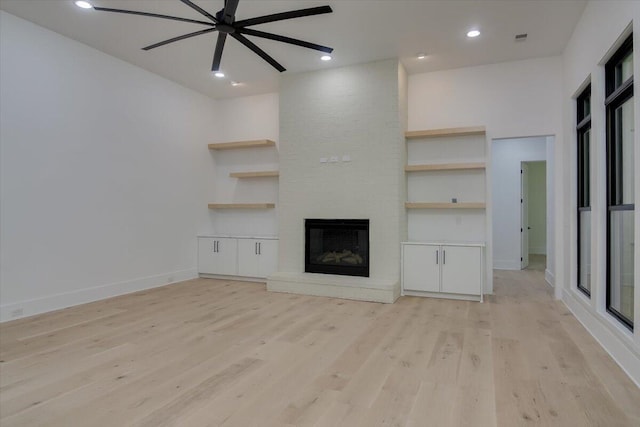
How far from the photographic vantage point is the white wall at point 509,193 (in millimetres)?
7773

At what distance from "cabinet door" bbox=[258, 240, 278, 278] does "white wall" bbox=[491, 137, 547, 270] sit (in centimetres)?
483

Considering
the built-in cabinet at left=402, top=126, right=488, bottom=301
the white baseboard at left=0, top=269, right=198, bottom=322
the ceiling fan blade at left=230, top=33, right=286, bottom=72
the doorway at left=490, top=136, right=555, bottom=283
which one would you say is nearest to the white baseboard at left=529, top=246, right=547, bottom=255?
the doorway at left=490, top=136, right=555, bottom=283

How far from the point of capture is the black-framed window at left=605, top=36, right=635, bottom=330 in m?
3.00

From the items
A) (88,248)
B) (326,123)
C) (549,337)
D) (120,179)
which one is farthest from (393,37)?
(88,248)

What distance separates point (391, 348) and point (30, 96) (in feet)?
15.6

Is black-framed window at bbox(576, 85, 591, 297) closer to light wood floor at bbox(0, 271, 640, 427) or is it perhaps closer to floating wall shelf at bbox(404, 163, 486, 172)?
light wood floor at bbox(0, 271, 640, 427)

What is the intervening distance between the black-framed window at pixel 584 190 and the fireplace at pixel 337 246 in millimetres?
2599

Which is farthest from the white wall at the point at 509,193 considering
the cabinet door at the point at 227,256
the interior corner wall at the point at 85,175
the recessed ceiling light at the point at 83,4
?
the recessed ceiling light at the point at 83,4

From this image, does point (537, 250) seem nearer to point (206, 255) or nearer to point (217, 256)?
point (217, 256)

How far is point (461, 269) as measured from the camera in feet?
16.2

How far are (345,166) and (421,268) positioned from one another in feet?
5.93

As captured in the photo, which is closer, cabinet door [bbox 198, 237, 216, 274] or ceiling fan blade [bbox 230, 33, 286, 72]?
ceiling fan blade [bbox 230, 33, 286, 72]

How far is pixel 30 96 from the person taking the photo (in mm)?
4215

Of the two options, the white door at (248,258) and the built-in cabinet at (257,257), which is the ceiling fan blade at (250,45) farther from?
the white door at (248,258)
